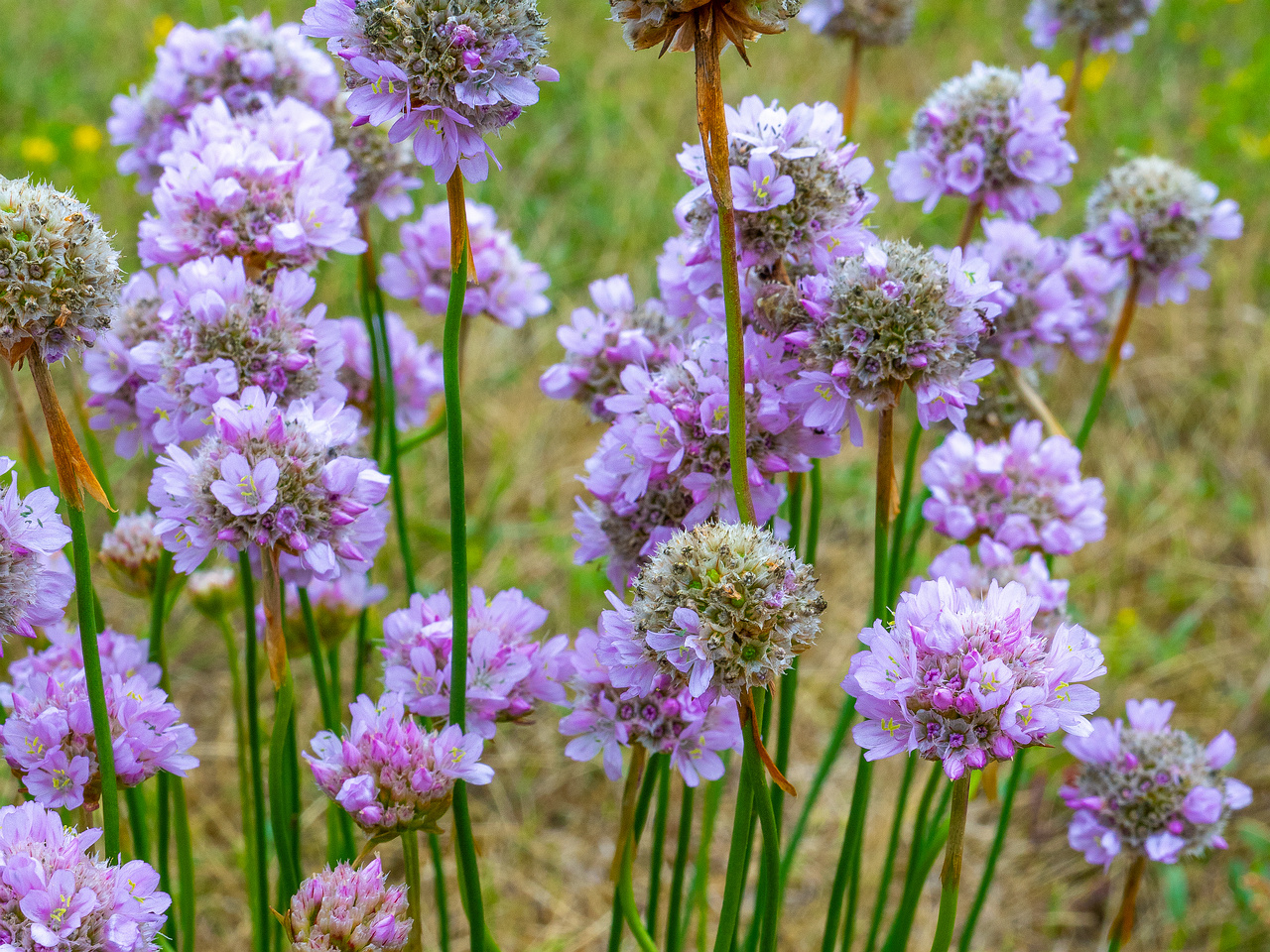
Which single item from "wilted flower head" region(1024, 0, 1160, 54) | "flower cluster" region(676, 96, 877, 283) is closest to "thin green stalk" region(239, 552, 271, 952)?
"flower cluster" region(676, 96, 877, 283)

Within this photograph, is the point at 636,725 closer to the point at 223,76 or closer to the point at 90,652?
the point at 90,652

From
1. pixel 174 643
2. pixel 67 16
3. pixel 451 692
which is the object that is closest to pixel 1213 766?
pixel 451 692

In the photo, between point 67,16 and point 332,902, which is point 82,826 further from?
point 67,16

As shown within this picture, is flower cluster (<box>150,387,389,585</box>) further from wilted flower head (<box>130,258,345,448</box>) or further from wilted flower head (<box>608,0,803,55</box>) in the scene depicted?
wilted flower head (<box>608,0,803,55</box>)

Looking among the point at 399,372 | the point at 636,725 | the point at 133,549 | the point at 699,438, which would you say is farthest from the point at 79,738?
the point at 399,372

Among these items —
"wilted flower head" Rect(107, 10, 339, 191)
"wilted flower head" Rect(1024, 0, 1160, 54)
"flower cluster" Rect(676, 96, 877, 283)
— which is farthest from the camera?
"wilted flower head" Rect(1024, 0, 1160, 54)

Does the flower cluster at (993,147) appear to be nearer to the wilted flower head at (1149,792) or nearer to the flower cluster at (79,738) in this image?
the wilted flower head at (1149,792)
